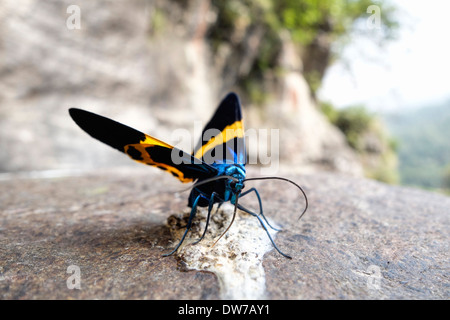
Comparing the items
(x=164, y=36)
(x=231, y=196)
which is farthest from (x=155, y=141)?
(x=164, y=36)

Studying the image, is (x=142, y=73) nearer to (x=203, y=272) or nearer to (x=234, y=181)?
(x=234, y=181)

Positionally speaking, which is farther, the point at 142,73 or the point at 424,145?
the point at 424,145

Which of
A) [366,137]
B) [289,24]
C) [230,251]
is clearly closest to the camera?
[230,251]

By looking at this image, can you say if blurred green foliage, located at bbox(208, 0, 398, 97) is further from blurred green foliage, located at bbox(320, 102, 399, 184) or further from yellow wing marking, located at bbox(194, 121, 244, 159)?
yellow wing marking, located at bbox(194, 121, 244, 159)

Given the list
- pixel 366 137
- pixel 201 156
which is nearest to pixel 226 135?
pixel 201 156

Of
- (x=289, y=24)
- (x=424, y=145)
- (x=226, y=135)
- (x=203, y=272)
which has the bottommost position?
(x=203, y=272)
